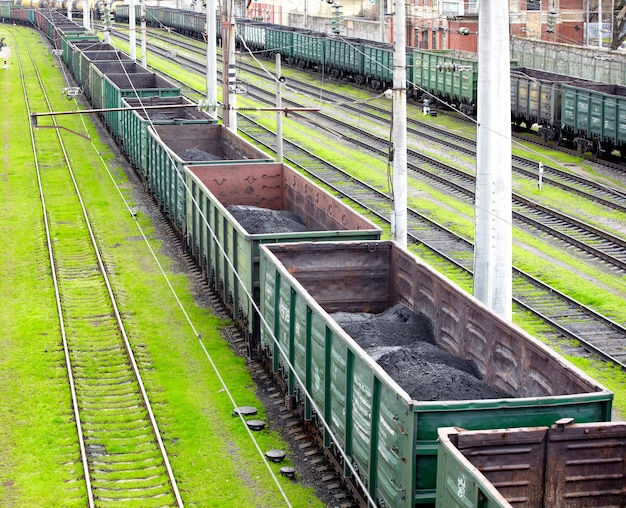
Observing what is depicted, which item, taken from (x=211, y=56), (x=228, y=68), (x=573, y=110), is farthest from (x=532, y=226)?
(x=211, y=56)

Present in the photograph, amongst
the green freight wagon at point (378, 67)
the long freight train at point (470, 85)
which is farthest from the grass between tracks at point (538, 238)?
the green freight wagon at point (378, 67)

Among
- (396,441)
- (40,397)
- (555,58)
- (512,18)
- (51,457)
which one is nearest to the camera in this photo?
(396,441)

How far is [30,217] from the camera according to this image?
31.8m

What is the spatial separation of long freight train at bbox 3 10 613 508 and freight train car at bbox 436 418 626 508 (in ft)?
1.47

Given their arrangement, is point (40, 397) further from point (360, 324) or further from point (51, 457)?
point (360, 324)

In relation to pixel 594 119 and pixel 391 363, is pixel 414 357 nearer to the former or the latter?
pixel 391 363

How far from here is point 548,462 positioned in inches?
405

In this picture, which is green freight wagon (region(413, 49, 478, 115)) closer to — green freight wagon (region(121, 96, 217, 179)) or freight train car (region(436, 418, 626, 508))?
green freight wagon (region(121, 96, 217, 179))

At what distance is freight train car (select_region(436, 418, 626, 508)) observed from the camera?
1002 centimetres

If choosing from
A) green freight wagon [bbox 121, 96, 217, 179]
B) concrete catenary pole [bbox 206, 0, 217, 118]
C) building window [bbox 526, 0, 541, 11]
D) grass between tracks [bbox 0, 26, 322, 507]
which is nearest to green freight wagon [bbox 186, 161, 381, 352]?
grass between tracks [bbox 0, 26, 322, 507]

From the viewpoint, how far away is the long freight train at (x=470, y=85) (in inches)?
1516

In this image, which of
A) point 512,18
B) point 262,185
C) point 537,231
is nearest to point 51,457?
point 262,185

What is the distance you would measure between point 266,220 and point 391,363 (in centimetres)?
868

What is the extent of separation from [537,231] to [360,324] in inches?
567
